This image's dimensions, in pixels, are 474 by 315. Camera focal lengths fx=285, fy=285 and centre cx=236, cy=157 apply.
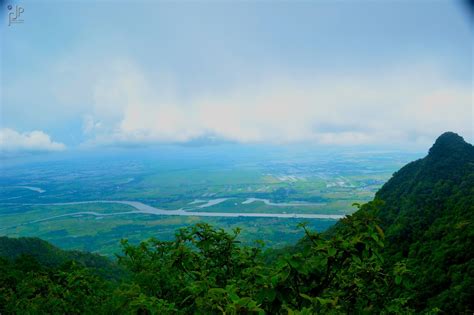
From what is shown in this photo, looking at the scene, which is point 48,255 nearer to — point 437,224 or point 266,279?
point 266,279

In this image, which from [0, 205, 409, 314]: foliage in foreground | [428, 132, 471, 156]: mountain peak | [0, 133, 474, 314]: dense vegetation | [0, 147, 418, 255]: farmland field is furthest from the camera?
[0, 147, 418, 255]: farmland field

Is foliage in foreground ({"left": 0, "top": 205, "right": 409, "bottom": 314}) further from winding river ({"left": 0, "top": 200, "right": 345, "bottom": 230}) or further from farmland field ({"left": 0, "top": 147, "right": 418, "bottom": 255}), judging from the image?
winding river ({"left": 0, "top": 200, "right": 345, "bottom": 230})

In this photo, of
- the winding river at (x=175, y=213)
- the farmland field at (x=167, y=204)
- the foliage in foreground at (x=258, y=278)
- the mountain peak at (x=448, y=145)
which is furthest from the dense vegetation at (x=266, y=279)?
A: the winding river at (x=175, y=213)

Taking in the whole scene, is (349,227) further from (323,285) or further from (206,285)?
(206,285)

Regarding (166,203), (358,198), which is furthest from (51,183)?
(358,198)

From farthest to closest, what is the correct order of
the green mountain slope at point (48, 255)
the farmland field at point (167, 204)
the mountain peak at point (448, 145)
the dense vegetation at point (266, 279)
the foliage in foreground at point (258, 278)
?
the farmland field at point (167, 204), the mountain peak at point (448, 145), the green mountain slope at point (48, 255), the dense vegetation at point (266, 279), the foliage in foreground at point (258, 278)

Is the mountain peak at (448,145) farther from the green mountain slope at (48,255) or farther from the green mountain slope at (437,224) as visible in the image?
the green mountain slope at (48,255)

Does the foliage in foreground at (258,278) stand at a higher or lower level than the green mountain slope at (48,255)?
higher

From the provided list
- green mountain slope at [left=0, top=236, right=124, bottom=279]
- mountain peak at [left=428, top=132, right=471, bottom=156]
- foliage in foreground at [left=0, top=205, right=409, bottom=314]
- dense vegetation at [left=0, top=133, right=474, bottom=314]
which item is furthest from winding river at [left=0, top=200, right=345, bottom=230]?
foliage in foreground at [left=0, top=205, right=409, bottom=314]
